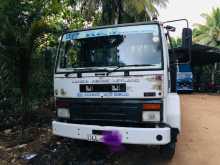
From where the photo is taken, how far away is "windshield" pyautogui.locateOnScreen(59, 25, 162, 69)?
224 inches

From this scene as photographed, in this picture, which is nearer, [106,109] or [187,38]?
[106,109]

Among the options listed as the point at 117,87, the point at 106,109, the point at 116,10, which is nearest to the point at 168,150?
the point at 106,109

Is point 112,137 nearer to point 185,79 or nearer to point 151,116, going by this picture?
point 151,116

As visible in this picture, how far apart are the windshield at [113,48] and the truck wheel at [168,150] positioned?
1541 mm

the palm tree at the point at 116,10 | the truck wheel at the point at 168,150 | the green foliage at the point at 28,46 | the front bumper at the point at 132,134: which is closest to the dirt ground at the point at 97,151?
the truck wheel at the point at 168,150

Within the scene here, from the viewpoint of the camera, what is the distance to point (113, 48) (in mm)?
6020

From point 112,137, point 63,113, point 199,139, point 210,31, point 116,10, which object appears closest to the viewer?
point 112,137

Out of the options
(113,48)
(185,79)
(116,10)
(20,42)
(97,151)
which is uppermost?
(116,10)

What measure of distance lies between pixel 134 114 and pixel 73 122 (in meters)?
1.21

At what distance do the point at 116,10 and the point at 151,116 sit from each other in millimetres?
11505

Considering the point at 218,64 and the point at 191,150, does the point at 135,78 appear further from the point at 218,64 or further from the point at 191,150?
the point at 218,64

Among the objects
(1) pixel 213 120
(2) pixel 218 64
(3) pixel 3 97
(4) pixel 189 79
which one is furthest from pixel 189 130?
(2) pixel 218 64

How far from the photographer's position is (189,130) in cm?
872

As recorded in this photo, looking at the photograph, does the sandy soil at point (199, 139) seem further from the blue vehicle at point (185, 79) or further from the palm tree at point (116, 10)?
the blue vehicle at point (185, 79)
